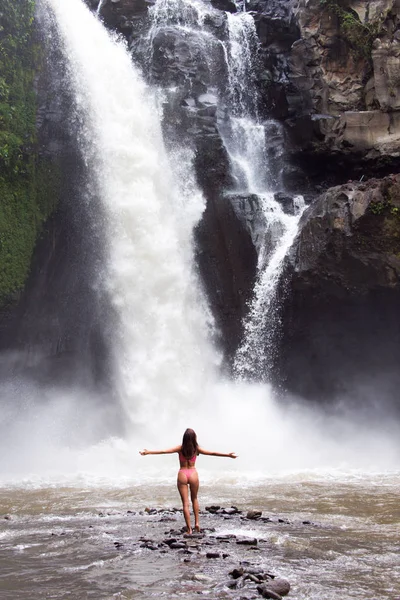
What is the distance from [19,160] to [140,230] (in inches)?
174

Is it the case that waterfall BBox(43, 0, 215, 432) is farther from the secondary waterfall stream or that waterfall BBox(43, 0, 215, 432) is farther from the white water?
the white water

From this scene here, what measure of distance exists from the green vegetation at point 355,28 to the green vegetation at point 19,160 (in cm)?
968

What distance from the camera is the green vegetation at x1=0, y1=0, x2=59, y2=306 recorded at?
1791 cm

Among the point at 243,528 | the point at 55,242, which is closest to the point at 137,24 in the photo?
the point at 55,242

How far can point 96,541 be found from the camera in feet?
22.4

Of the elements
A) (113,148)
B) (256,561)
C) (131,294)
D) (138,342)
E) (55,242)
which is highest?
(113,148)

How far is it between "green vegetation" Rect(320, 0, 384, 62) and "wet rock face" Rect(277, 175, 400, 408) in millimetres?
5912

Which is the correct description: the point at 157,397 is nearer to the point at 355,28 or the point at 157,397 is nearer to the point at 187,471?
the point at 187,471

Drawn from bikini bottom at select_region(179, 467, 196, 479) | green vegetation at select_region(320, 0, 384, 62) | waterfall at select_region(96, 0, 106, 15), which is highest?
waterfall at select_region(96, 0, 106, 15)

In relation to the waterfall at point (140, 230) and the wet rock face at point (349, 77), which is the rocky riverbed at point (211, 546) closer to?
the waterfall at point (140, 230)

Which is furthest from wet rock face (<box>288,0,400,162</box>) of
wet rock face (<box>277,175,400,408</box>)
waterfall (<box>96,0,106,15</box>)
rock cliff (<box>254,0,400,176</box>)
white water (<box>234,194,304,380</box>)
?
waterfall (<box>96,0,106,15</box>)

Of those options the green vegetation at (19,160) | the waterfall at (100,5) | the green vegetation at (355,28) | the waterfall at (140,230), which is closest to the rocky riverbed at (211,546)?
the waterfall at (140,230)

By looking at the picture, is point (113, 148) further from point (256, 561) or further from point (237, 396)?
point (256, 561)

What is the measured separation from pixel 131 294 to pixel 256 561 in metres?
12.3
